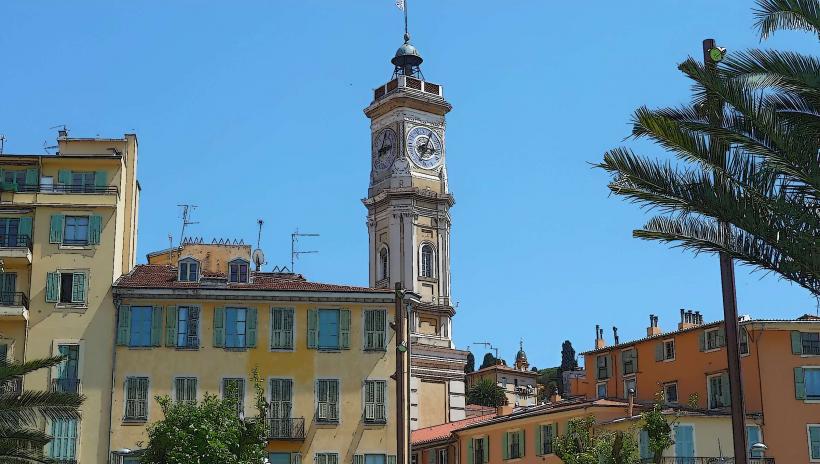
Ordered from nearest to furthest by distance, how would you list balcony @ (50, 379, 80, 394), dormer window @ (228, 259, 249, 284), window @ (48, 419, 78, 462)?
window @ (48, 419, 78, 462), balcony @ (50, 379, 80, 394), dormer window @ (228, 259, 249, 284)

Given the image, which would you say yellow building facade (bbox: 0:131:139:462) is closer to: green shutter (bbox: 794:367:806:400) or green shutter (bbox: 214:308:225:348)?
green shutter (bbox: 214:308:225:348)

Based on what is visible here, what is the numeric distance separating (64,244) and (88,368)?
5.37 metres

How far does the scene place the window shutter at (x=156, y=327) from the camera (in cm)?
5728

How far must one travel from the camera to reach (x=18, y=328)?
56688mm

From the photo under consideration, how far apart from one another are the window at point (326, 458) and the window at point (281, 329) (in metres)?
4.75

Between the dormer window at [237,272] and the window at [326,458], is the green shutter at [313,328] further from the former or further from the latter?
the window at [326,458]

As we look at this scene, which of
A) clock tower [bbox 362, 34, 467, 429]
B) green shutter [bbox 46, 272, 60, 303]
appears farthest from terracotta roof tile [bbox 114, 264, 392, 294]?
clock tower [bbox 362, 34, 467, 429]

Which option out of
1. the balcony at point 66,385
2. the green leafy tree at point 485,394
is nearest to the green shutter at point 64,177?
the balcony at point 66,385

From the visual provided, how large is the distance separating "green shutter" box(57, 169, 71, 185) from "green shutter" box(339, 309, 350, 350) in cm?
1295

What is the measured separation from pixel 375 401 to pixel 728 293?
35.5m

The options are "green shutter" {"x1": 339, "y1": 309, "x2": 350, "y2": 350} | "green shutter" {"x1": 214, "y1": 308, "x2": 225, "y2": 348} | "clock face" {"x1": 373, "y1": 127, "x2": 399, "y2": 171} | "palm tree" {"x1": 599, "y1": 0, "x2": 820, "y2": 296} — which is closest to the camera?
"palm tree" {"x1": 599, "y1": 0, "x2": 820, "y2": 296}

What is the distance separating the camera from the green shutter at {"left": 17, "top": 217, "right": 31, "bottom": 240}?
57531 mm

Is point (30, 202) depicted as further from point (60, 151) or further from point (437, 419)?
point (437, 419)

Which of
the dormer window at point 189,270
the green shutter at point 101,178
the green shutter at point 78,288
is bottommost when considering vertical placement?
the green shutter at point 78,288
